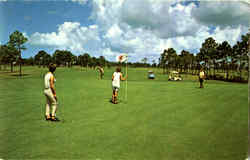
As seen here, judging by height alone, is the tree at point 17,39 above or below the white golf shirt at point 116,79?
above

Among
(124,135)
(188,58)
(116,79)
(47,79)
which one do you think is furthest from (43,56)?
(188,58)

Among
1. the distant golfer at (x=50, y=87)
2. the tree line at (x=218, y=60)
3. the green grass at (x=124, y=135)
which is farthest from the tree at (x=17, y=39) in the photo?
the tree line at (x=218, y=60)

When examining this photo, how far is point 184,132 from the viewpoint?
6285 mm

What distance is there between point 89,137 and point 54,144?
1.04 metres

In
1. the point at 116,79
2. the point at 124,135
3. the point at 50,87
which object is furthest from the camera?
the point at 116,79

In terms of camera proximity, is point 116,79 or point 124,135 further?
point 116,79

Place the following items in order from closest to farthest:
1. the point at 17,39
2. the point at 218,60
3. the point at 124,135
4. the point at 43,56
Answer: the point at 124,135 < the point at 17,39 < the point at 43,56 < the point at 218,60

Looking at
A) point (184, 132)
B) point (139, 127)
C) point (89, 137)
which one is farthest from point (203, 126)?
point (89, 137)

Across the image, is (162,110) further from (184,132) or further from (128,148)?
(128,148)

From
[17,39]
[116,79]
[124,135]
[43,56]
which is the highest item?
[17,39]

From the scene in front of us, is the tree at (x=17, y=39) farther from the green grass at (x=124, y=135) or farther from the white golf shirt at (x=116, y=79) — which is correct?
the white golf shirt at (x=116, y=79)

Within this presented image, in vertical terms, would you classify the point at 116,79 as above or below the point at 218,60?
below

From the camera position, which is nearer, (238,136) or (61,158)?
(61,158)

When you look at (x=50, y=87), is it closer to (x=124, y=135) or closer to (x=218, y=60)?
(x=124, y=135)
